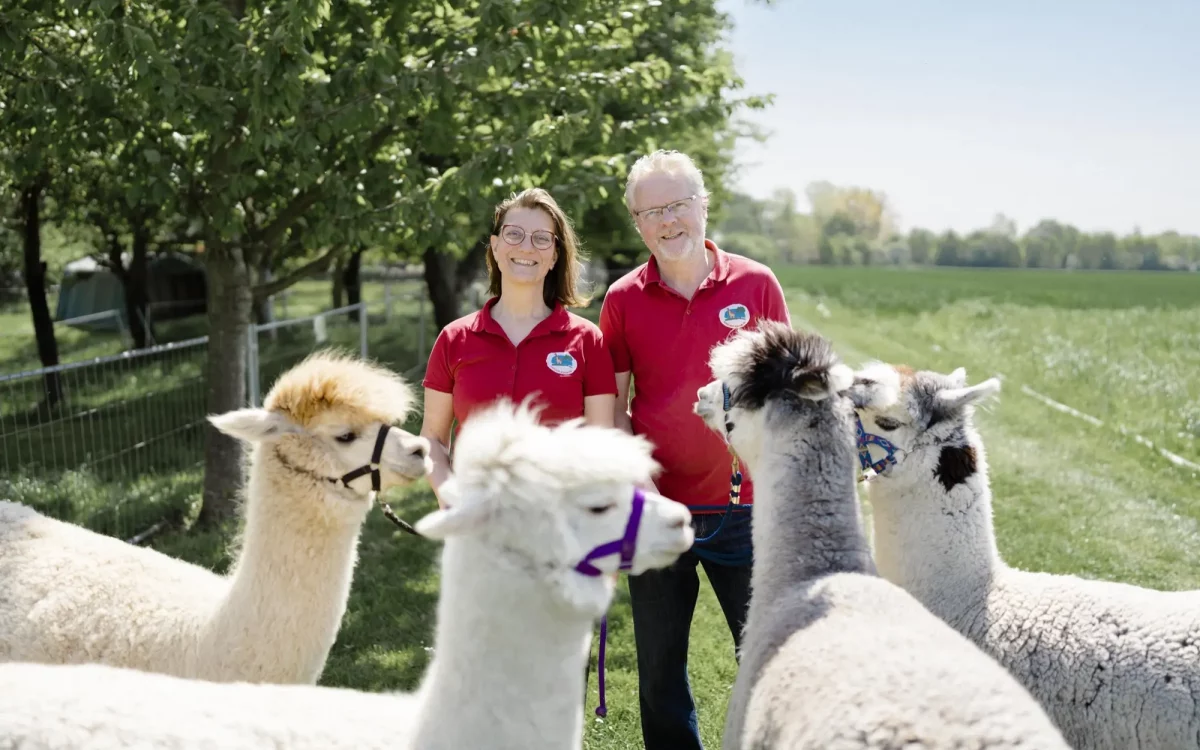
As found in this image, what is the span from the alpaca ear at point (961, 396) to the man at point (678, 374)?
681 mm

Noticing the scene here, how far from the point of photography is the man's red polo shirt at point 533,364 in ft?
9.77

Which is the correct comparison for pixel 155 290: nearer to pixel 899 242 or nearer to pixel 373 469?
→ pixel 373 469

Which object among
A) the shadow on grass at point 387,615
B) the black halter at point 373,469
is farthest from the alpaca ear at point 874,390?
the shadow on grass at point 387,615

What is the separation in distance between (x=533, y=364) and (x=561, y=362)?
3.7 inches

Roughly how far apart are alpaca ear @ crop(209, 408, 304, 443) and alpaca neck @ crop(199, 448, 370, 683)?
0.09 meters

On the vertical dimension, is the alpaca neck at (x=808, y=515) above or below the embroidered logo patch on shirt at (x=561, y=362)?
below

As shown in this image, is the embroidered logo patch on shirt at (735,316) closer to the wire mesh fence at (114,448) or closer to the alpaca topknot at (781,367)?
the alpaca topknot at (781,367)

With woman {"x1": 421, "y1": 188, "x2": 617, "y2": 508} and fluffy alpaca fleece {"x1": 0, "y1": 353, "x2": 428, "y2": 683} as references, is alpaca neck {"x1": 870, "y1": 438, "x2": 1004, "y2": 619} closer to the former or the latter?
woman {"x1": 421, "y1": 188, "x2": 617, "y2": 508}

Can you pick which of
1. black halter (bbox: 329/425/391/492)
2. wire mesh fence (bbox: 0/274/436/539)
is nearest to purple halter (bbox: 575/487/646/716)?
black halter (bbox: 329/425/391/492)

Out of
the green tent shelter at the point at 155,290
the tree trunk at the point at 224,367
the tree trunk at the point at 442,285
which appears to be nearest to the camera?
the tree trunk at the point at 224,367

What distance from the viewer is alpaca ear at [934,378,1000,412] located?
10.5ft

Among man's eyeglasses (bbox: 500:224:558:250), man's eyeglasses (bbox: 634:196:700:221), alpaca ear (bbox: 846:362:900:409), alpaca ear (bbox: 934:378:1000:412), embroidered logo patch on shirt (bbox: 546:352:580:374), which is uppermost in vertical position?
man's eyeglasses (bbox: 634:196:700:221)

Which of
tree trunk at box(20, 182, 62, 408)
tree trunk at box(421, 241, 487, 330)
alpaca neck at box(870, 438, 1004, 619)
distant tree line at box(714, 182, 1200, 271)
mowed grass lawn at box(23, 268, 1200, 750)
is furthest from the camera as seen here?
distant tree line at box(714, 182, 1200, 271)

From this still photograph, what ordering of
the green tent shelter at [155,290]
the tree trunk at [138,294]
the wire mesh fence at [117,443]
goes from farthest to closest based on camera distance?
the green tent shelter at [155,290] < the tree trunk at [138,294] < the wire mesh fence at [117,443]
